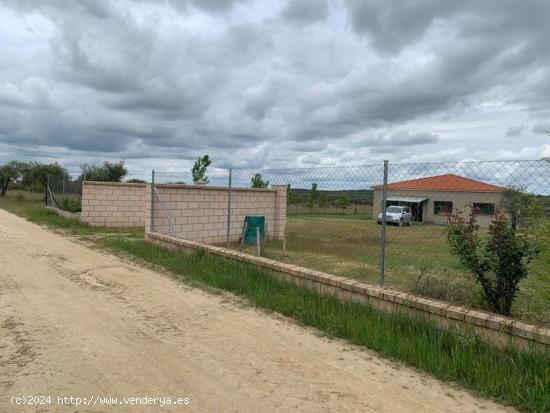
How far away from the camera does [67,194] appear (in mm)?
22219

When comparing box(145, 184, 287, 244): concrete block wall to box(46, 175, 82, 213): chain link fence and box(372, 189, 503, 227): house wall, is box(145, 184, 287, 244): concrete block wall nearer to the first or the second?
box(372, 189, 503, 227): house wall

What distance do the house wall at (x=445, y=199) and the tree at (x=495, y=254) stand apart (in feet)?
0.82

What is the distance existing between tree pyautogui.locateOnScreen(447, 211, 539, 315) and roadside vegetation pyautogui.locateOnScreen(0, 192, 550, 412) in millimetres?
1203

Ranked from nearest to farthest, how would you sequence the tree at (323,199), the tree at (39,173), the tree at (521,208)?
1. the tree at (521,208)
2. the tree at (323,199)
3. the tree at (39,173)

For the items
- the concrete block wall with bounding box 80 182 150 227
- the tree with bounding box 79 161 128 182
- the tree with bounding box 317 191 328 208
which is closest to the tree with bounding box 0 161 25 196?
the tree with bounding box 79 161 128 182

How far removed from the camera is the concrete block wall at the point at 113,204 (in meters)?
18.2

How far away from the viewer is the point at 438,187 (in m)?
8.05

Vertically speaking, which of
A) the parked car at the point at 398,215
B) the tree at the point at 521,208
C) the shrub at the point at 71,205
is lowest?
the shrub at the point at 71,205

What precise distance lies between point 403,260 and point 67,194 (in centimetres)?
1645

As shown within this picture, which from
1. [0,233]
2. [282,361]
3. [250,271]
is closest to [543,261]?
[282,361]

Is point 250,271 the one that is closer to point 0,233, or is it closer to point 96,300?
point 96,300

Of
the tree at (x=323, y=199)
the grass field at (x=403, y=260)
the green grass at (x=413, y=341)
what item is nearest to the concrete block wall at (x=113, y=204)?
the grass field at (x=403, y=260)

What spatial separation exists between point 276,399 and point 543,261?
3145 mm

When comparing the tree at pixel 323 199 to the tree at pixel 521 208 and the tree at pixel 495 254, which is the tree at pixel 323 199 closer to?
the tree at pixel 495 254
